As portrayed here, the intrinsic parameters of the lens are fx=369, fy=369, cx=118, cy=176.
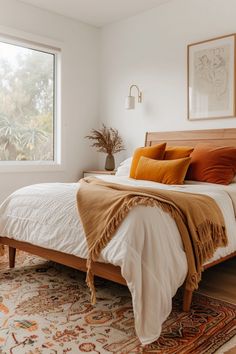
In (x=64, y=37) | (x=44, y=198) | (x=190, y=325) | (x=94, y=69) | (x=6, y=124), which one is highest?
(x=64, y=37)

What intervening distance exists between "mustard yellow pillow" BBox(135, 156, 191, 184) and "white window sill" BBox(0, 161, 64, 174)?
1.58 metres

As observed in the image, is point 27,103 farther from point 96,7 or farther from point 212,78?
point 212,78

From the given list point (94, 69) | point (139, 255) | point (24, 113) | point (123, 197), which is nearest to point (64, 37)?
point (94, 69)

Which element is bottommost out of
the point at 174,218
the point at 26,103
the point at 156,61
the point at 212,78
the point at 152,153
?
the point at 174,218

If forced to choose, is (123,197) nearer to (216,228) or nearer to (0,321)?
(216,228)

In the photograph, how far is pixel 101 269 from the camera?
7.09 feet

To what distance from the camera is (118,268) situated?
2.07m

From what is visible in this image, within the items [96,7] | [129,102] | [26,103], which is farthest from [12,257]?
[96,7]

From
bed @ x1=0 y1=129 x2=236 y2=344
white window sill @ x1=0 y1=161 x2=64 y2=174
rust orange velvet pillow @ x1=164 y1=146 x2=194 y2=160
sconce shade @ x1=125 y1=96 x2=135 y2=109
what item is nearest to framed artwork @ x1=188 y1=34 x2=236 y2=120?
bed @ x1=0 y1=129 x2=236 y2=344

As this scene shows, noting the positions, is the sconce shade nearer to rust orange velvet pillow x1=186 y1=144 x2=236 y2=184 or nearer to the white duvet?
rust orange velvet pillow x1=186 y1=144 x2=236 y2=184

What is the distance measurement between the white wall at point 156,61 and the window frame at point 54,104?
702 mm

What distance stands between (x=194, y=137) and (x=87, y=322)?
250cm

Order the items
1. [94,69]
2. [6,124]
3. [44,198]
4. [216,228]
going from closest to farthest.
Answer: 1. [216,228]
2. [44,198]
3. [6,124]
4. [94,69]

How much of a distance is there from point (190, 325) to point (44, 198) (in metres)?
1.29
